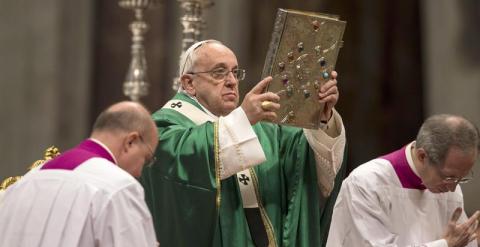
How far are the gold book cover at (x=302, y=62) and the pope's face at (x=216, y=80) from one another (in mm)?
442

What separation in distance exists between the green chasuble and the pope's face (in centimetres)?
12

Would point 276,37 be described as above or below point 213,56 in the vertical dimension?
above

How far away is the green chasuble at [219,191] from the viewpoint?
705cm

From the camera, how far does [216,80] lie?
7.38 meters

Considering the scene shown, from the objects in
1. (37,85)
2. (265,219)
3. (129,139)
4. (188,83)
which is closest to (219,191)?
(265,219)

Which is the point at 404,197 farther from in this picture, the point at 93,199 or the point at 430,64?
the point at 430,64

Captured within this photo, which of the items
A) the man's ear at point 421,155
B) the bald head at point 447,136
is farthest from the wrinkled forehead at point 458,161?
the man's ear at point 421,155

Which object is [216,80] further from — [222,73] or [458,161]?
[458,161]

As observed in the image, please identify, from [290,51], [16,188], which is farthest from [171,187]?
[16,188]

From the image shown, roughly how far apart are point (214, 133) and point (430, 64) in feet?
12.0

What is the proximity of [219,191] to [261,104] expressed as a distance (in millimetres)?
544

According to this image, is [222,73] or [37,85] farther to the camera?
[37,85]

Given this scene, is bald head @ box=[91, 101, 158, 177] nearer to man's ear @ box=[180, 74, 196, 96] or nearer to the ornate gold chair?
the ornate gold chair

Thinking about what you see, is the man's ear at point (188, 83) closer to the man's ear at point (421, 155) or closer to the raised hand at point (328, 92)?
the raised hand at point (328, 92)
